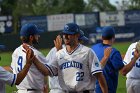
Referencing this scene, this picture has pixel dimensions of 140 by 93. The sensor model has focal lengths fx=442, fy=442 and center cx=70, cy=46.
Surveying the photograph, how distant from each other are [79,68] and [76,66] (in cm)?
5

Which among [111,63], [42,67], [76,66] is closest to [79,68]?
[76,66]

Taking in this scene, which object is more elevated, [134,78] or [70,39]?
[70,39]

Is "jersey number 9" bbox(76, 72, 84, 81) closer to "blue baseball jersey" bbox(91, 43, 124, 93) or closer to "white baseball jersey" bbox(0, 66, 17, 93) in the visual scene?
"white baseball jersey" bbox(0, 66, 17, 93)

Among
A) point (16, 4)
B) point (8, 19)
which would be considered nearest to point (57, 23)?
point (8, 19)

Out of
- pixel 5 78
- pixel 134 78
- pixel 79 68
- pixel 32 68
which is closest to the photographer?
pixel 5 78

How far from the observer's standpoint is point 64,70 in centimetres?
569

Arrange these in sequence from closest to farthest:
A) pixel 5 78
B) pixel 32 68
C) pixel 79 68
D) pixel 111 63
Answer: pixel 5 78 < pixel 79 68 < pixel 32 68 < pixel 111 63

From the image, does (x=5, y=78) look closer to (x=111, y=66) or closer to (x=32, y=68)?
(x=32, y=68)

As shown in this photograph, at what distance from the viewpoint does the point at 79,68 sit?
5617mm

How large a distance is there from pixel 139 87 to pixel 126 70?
0.84 metres

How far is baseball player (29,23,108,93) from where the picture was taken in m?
5.62

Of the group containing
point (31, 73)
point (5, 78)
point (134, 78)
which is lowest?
point (134, 78)

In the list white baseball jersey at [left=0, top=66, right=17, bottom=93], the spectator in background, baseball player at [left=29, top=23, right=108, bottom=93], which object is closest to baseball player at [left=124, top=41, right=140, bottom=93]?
the spectator in background

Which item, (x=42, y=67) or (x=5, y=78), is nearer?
(x=5, y=78)
